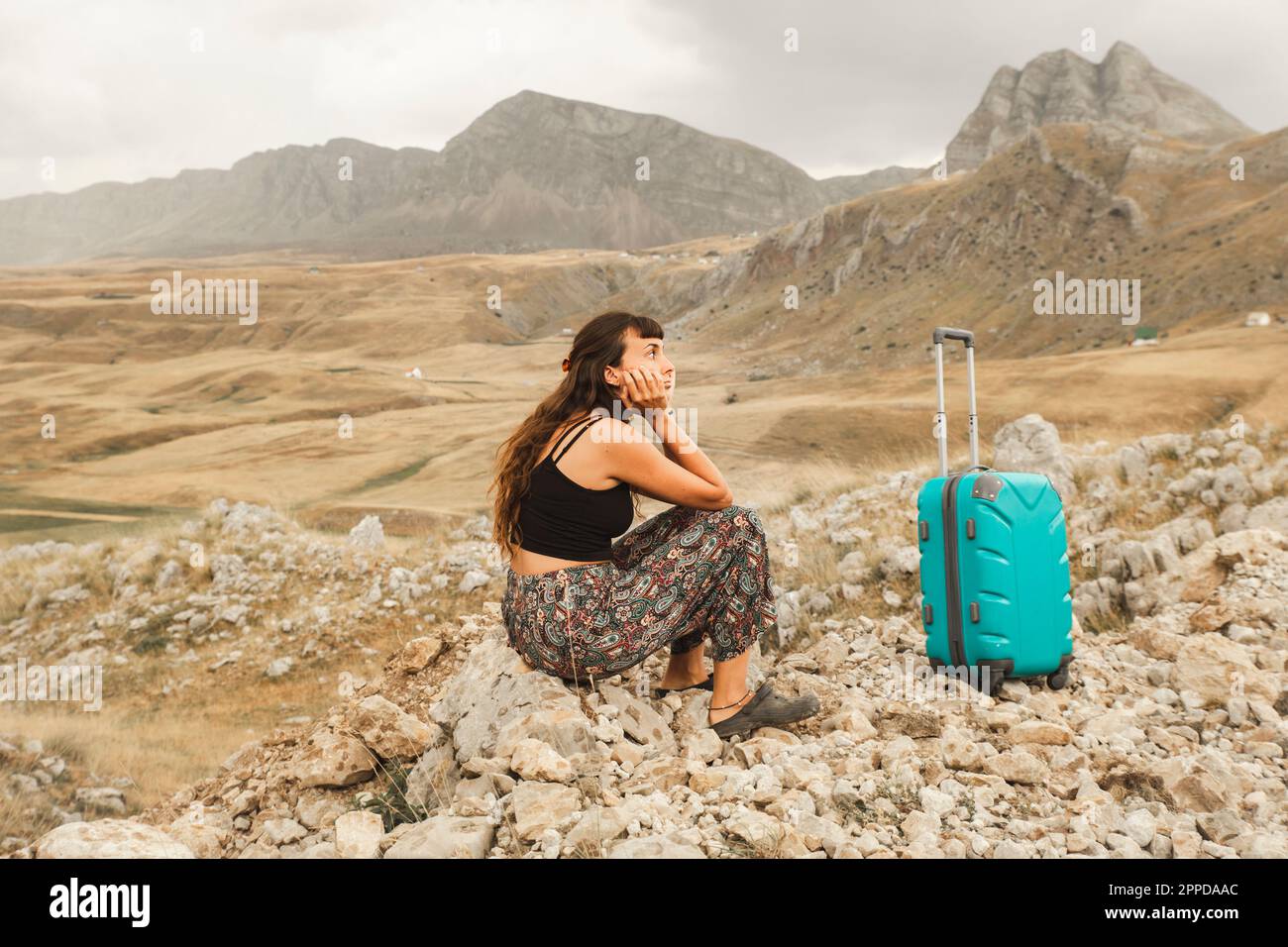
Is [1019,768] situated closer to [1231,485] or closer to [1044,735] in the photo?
[1044,735]

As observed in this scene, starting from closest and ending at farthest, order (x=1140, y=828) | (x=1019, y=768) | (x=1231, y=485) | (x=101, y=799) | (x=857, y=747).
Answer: (x=1140, y=828) → (x=1019, y=768) → (x=857, y=747) → (x=101, y=799) → (x=1231, y=485)

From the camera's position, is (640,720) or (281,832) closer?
(281,832)

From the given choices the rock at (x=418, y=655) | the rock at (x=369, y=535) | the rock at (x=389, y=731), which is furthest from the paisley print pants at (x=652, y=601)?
the rock at (x=369, y=535)

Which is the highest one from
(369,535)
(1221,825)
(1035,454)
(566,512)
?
(1035,454)

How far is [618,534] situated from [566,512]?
0.32 metres

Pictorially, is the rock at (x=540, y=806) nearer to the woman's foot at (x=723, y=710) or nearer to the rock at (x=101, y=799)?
the woman's foot at (x=723, y=710)

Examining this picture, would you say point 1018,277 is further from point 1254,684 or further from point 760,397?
point 1254,684

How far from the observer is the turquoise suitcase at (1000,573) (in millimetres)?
3848

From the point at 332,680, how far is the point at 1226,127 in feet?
422

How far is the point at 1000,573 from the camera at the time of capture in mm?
3854

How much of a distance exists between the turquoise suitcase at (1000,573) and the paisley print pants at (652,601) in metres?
0.95

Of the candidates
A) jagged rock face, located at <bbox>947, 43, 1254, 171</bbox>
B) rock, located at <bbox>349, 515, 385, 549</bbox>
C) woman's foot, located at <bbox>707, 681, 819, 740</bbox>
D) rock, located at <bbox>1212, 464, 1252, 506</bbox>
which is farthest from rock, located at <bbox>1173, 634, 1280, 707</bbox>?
jagged rock face, located at <bbox>947, 43, 1254, 171</bbox>

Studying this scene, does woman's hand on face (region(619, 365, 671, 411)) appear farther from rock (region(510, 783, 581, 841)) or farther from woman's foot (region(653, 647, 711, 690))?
rock (region(510, 783, 581, 841))

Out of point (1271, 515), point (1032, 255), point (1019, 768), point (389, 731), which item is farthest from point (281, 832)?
point (1032, 255)
